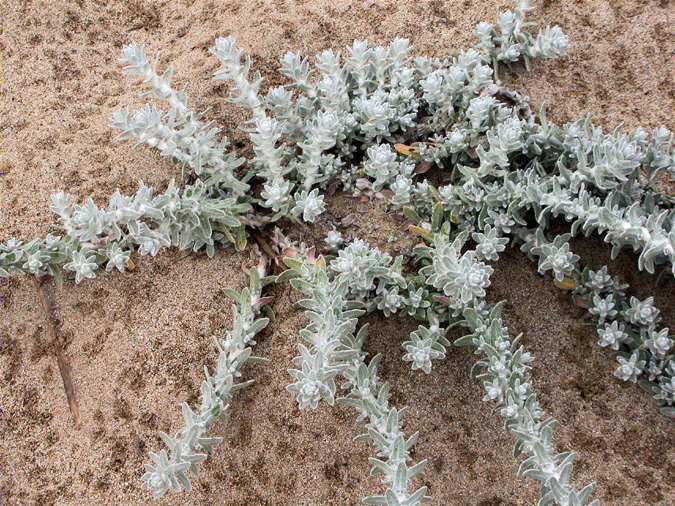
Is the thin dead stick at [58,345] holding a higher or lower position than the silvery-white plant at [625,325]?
higher

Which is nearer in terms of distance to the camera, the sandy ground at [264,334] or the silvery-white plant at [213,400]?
the silvery-white plant at [213,400]

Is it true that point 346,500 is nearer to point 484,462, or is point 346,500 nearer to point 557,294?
point 484,462

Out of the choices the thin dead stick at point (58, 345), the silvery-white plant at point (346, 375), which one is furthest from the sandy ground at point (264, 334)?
the silvery-white plant at point (346, 375)

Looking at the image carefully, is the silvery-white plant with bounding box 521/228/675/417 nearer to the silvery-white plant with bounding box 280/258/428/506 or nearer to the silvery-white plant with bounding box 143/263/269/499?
the silvery-white plant with bounding box 280/258/428/506

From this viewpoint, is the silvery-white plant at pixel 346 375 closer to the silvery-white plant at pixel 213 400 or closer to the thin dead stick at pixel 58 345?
the silvery-white plant at pixel 213 400

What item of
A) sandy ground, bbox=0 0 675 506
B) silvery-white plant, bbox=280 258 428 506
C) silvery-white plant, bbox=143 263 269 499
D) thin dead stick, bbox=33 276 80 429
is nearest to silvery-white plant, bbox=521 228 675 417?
sandy ground, bbox=0 0 675 506

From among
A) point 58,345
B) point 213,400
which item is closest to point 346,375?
point 213,400
